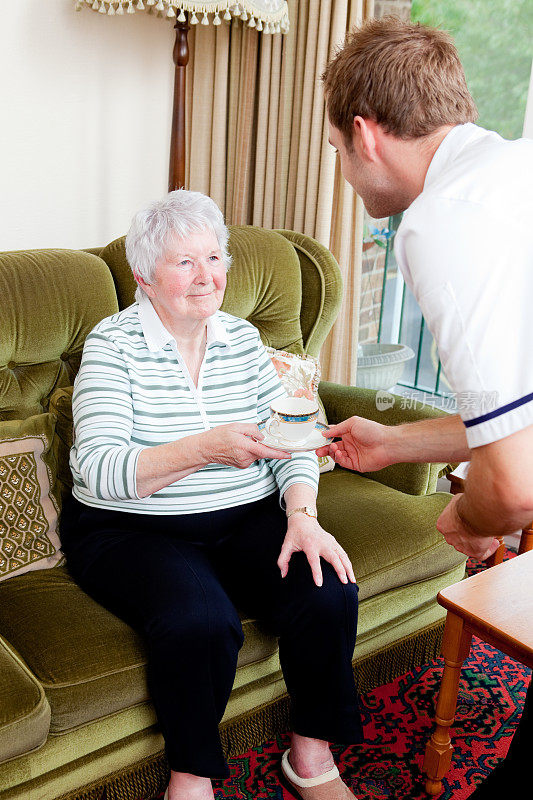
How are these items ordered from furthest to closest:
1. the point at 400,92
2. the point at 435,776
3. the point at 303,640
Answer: the point at 435,776 < the point at 303,640 < the point at 400,92

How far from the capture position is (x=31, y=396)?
1.92 m

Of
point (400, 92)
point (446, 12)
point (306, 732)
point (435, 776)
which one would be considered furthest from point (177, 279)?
point (446, 12)

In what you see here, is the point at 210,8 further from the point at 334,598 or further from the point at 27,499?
the point at 334,598

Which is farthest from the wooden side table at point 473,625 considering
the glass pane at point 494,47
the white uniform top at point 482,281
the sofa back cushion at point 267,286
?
the glass pane at point 494,47

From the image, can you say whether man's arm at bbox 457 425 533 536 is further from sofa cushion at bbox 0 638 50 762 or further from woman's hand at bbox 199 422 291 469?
sofa cushion at bbox 0 638 50 762

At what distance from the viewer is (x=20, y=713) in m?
1.31

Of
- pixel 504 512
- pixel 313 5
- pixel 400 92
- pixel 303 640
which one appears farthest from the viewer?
pixel 313 5

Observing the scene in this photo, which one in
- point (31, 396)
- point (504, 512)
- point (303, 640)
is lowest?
point (303, 640)

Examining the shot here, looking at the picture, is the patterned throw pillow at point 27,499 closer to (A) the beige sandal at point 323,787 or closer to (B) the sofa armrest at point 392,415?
(A) the beige sandal at point 323,787

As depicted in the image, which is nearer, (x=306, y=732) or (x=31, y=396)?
(x=306, y=732)

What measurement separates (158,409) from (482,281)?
1006 millimetres

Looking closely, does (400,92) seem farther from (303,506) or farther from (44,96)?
(44,96)

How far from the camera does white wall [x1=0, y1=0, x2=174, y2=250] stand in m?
2.65

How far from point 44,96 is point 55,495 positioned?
158 centimetres
